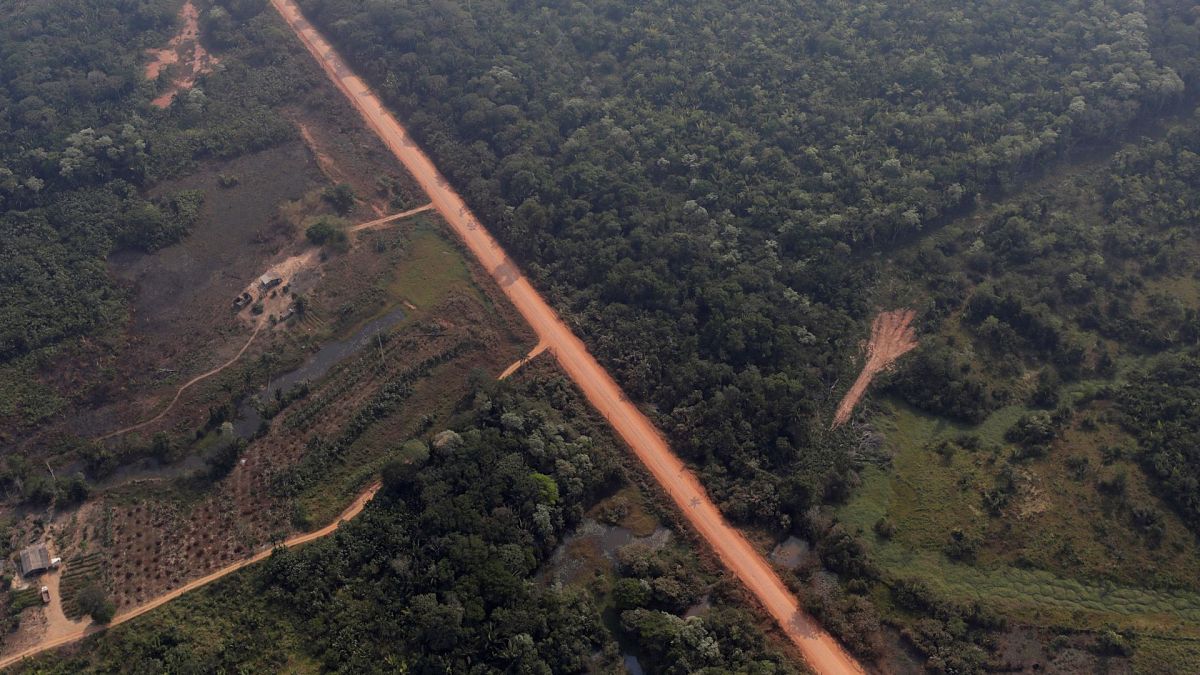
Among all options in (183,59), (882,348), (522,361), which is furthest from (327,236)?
(882,348)

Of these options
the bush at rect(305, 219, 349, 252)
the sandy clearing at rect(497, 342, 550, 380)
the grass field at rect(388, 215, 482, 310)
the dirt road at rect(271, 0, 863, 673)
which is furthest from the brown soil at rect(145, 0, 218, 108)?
the sandy clearing at rect(497, 342, 550, 380)

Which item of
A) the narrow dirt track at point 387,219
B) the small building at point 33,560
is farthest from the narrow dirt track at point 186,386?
the narrow dirt track at point 387,219

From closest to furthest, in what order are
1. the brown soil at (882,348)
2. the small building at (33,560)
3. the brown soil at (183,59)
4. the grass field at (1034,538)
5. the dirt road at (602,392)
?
the grass field at (1034,538)
the dirt road at (602,392)
the small building at (33,560)
the brown soil at (882,348)
the brown soil at (183,59)

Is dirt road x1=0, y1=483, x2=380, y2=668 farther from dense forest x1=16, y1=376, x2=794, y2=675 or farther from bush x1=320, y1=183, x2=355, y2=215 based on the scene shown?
bush x1=320, y1=183, x2=355, y2=215

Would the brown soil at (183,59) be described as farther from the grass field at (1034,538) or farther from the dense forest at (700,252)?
the grass field at (1034,538)

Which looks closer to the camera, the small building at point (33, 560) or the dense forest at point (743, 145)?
the small building at point (33, 560)

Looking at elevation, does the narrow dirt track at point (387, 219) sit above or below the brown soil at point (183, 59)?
below

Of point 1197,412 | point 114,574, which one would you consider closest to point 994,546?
point 1197,412

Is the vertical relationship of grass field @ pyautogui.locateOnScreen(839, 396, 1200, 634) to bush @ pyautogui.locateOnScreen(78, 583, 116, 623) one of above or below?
above

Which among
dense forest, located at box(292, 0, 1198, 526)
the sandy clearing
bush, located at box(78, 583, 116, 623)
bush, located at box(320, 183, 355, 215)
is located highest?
dense forest, located at box(292, 0, 1198, 526)
